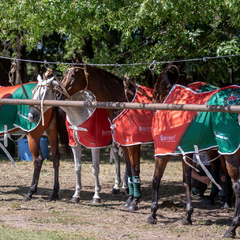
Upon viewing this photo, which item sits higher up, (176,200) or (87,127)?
(87,127)

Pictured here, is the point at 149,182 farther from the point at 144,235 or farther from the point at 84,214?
the point at 144,235

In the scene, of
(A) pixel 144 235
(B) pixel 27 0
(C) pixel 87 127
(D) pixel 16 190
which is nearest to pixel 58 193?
(D) pixel 16 190

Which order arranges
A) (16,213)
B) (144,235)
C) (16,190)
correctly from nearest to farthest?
(144,235) < (16,213) < (16,190)

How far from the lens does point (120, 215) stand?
6062 mm

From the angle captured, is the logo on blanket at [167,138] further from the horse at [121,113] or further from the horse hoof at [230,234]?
the horse hoof at [230,234]

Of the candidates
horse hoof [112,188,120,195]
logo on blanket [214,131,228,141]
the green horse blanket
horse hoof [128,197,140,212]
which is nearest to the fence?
logo on blanket [214,131,228,141]

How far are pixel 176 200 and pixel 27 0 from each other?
460 cm

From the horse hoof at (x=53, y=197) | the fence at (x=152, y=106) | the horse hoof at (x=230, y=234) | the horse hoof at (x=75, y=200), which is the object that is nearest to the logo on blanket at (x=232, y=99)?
the fence at (x=152, y=106)

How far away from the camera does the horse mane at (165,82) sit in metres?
5.85

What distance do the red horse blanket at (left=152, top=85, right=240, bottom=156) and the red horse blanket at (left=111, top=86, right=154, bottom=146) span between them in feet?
2.59

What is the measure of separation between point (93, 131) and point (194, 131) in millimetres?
2264

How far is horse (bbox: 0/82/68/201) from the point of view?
708 centimetres

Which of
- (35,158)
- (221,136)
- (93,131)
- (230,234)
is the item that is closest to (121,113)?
(93,131)

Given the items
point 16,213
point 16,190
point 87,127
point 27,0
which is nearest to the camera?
Answer: point 16,213
